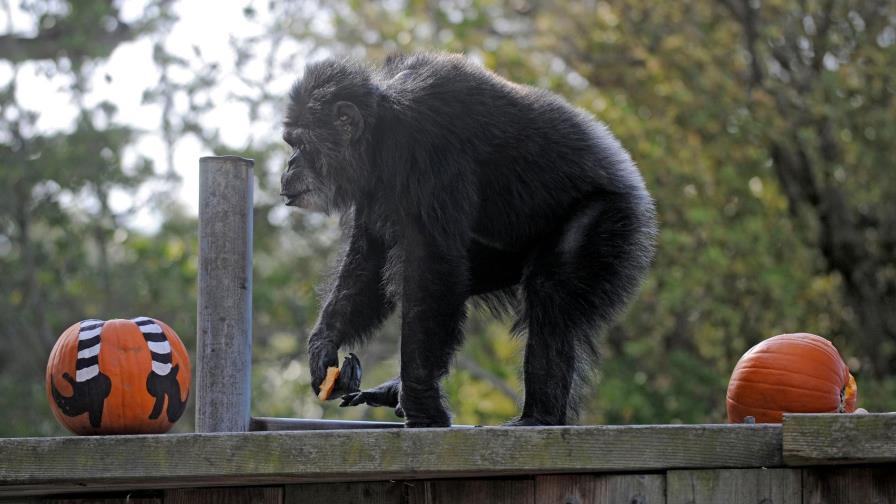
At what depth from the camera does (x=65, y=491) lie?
10.2 feet

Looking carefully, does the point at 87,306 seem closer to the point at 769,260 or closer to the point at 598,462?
the point at 769,260

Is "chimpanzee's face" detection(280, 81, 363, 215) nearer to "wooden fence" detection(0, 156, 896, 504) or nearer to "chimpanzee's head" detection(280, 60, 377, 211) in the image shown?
"chimpanzee's head" detection(280, 60, 377, 211)

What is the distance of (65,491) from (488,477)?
1.11 m

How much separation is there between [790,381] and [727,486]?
→ 844mm

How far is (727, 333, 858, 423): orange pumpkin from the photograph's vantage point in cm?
363

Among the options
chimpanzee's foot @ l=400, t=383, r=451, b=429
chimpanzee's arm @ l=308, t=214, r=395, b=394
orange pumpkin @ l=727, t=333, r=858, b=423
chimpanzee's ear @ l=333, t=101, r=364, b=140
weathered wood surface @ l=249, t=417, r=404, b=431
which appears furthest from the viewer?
chimpanzee's arm @ l=308, t=214, r=395, b=394

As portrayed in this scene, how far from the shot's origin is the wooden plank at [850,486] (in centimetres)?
296

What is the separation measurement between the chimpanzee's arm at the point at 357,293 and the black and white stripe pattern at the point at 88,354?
1.19 meters

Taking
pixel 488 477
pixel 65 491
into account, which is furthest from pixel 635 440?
pixel 65 491

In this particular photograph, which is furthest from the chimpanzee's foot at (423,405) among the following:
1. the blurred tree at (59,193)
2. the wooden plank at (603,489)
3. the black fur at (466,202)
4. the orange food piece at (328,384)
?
the blurred tree at (59,193)

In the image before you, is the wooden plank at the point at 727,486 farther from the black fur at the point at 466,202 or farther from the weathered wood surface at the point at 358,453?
the black fur at the point at 466,202

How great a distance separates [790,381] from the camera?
3.63m

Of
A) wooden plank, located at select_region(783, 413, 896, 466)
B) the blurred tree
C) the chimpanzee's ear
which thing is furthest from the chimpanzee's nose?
the blurred tree

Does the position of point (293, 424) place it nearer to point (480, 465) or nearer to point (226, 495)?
point (226, 495)
